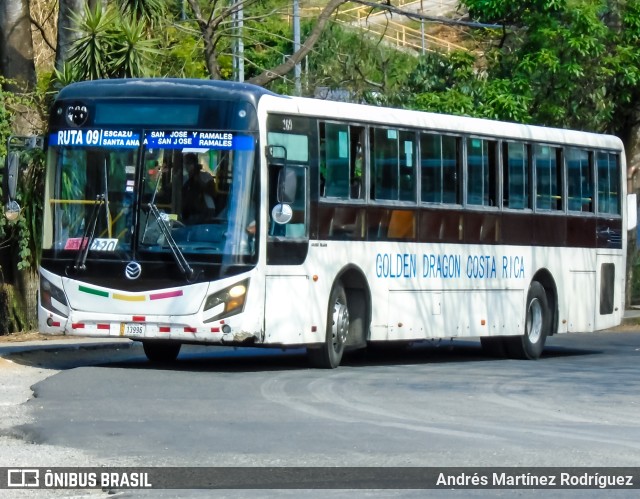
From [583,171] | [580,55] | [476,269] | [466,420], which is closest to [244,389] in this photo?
[466,420]

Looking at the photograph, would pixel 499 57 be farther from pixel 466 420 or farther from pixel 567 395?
pixel 466 420

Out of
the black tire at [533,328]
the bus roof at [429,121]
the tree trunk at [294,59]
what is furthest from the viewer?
the tree trunk at [294,59]

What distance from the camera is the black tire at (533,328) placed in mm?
20969

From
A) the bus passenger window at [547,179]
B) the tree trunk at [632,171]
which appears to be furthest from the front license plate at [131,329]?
the tree trunk at [632,171]

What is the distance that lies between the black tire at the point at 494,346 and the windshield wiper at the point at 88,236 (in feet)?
22.1

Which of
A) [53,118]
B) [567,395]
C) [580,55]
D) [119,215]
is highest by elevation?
[580,55]

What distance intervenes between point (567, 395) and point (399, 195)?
4.20 m

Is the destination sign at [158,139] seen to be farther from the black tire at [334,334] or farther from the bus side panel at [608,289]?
the bus side panel at [608,289]

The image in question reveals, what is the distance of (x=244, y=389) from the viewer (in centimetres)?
1488

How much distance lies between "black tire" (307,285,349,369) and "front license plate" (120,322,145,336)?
6.83 ft

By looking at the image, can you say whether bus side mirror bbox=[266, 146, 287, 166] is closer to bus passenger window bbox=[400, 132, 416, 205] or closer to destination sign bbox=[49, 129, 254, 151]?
destination sign bbox=[49, 129, 254, 151]

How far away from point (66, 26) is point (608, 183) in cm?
920

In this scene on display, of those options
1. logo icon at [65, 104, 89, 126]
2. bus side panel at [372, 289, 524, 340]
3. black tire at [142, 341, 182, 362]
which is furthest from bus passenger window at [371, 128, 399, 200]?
logo icon at [65, 104, 89, 126]

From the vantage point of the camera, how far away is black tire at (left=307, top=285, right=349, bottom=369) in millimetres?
17062
